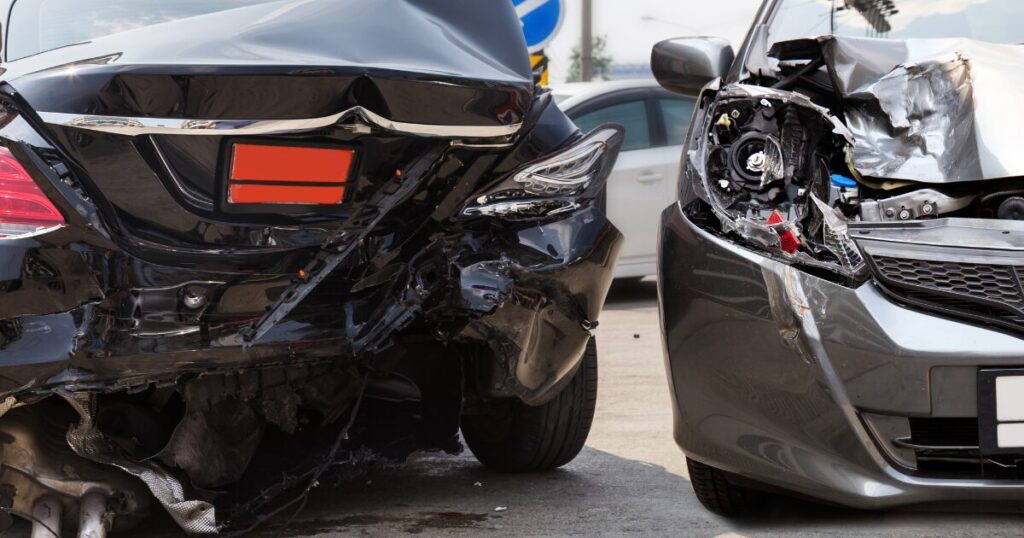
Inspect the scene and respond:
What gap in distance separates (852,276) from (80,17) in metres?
Answer: 1.99

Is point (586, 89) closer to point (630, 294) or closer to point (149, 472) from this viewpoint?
point (630, 294)

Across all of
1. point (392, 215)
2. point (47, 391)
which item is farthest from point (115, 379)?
point (392, 215)

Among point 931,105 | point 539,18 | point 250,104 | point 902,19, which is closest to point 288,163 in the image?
point 250,104

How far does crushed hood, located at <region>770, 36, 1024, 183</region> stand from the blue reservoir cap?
1.4 inches

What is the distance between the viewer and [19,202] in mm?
2787

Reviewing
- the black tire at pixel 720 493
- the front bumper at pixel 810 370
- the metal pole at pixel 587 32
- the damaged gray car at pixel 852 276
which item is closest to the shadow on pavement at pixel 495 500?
the black tire at pixel 720 493

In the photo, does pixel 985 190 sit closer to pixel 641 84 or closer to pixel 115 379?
pixel 115 379

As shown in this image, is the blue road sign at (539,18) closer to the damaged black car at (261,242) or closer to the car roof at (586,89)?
the car roof at (586,89)

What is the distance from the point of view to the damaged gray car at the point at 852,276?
2.83 metres

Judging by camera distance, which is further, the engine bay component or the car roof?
the car roof

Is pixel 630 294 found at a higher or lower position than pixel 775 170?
lower

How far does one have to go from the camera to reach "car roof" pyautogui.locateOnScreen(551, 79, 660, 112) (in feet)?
31.4

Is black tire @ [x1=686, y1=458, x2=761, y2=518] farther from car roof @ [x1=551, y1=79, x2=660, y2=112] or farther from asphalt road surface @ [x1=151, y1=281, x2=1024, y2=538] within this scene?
car roof @ [x1=551, y1=79, x2=660, y2=112]

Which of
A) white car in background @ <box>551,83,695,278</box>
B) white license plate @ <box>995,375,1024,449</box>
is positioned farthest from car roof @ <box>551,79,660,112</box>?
white license plate @ <box>995,375,1024,449</box>
